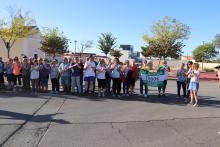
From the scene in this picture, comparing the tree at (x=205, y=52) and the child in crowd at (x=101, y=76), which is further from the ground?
the tree at (x=205, y=52)

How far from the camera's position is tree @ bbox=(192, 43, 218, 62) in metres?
81.9

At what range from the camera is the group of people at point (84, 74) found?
51.5ft

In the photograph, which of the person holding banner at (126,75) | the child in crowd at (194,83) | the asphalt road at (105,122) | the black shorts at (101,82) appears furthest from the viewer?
the person holding banner at (126,75)

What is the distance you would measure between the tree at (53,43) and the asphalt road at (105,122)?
1798 inches

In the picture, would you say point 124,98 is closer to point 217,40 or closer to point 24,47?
point 24,47

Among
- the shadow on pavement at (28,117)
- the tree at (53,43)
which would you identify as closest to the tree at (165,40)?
the tree at (53,43)

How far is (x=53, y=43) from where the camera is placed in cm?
5953

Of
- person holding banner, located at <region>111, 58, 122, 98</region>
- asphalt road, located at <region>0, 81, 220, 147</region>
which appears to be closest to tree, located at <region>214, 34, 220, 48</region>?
person holding banner, located at <region>111, 58, 122, 98</region>

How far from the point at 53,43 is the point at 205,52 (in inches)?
1545

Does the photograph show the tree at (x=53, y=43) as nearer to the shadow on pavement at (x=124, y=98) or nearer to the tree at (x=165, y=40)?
the tree at (x=165, y=40)

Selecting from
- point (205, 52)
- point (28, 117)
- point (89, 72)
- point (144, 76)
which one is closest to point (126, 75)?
point (144, 76)

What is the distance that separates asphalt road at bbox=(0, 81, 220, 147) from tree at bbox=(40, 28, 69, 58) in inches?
1798

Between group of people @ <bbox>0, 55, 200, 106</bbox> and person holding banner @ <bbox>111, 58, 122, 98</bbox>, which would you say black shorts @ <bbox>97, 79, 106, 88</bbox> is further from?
person holding banner @ <bbox>111, 58, 122, 98</bbox>

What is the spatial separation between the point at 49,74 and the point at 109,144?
31.3ft
